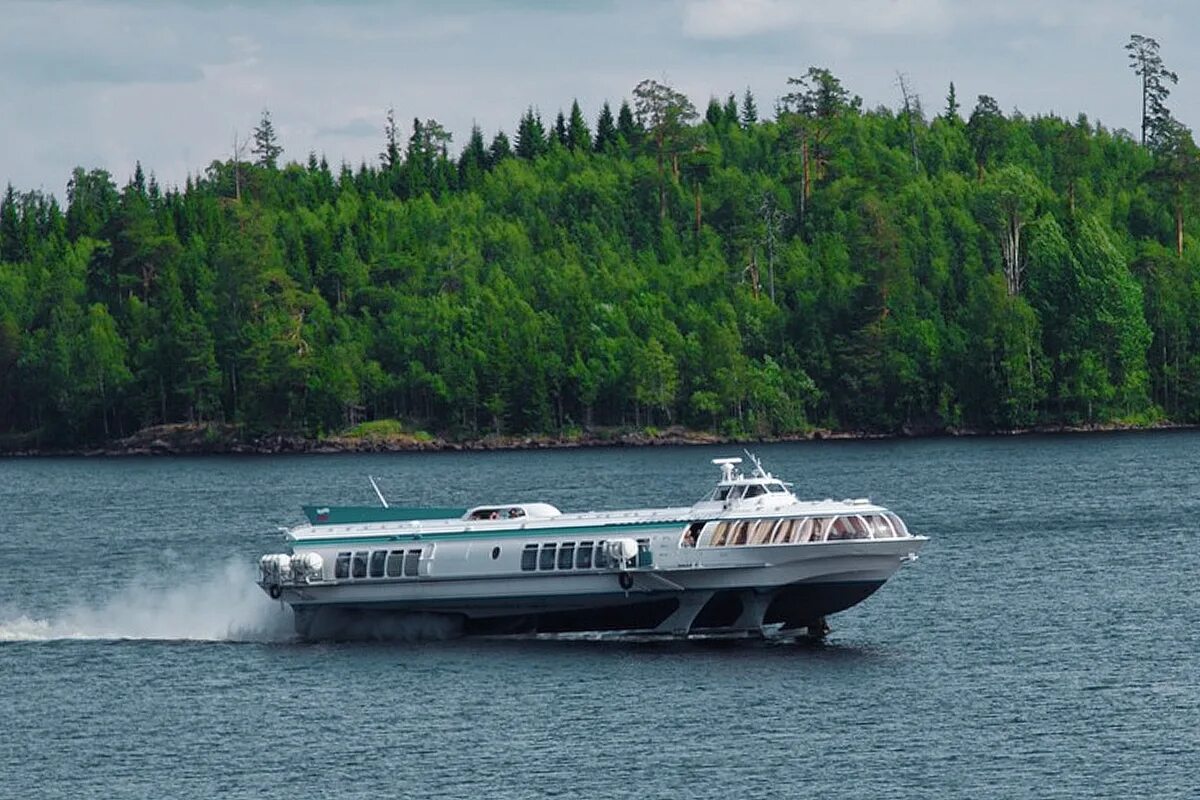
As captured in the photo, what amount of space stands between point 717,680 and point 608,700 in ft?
13.5

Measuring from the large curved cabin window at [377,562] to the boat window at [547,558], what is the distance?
5942 mm

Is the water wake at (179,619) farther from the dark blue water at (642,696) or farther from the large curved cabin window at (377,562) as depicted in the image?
the large curved cabin window at (377,562)

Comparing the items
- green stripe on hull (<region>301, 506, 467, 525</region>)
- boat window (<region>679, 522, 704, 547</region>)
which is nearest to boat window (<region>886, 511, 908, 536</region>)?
boat window (<region>679, 522, 704, 547</region>)

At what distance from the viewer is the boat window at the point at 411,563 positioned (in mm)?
80062

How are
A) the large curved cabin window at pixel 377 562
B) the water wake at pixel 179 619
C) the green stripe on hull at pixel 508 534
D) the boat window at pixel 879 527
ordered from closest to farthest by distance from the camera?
the boat window at pixel 879 527 < the green stripe on hull at pixel 508 534 < the large curved cabin window at pixel 377 562 < the water wake at pixel 179 619

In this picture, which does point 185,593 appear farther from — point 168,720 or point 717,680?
point 717,680

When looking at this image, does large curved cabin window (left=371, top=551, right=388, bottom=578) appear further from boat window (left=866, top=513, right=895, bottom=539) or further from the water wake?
boat window (left=866, top=513, right=895, bottom=539)

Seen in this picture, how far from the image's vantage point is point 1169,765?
60.6 metres

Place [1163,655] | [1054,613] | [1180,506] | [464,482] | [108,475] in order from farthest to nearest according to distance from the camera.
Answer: [108,475], [464,482], [1180,506], [1054,613], [1163,655]

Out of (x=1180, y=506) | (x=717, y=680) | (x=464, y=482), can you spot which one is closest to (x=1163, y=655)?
(x=717, y=680)

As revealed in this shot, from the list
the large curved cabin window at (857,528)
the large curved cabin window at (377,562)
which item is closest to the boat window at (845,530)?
the large curved cabin window at (857,528)

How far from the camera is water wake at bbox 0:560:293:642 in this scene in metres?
85.2

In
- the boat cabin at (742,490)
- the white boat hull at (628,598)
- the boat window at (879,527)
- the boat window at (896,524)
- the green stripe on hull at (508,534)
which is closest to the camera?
the boat window at (879,527)

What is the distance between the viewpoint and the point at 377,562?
3174 inches
